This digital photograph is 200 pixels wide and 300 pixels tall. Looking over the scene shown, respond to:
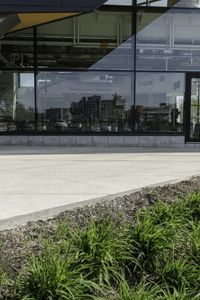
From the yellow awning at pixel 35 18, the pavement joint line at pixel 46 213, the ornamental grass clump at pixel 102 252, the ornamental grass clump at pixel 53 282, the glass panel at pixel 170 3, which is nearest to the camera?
the ornamental grass clump at pixel 53 282

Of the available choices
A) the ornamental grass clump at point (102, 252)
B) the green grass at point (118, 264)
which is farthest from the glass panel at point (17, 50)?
the ornamental grass clump at point (102, 252)

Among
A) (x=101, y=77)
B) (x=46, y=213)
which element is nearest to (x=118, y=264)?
(x=46, y=213)

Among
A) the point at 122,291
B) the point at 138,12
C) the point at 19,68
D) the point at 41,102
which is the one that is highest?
the point at 138,12

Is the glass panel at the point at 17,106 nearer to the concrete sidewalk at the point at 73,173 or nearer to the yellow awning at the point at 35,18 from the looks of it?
the concrete sidewalk at the point at 73,173

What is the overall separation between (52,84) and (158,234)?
11733 mm

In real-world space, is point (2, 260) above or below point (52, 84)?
below

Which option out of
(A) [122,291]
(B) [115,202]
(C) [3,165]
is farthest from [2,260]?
(C) [3,165]

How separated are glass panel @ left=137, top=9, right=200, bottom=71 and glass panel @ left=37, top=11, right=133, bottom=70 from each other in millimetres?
448

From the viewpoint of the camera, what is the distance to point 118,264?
394 cm

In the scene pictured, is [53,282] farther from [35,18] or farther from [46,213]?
[35,18]

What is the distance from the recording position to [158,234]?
424cm

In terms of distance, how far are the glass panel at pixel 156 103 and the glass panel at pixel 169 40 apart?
1.13ft

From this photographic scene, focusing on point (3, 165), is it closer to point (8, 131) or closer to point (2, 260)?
point (8, 131)

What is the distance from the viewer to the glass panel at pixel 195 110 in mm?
16031
